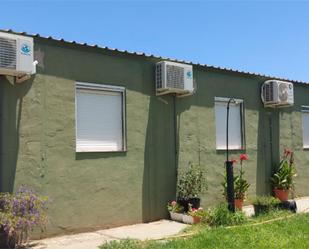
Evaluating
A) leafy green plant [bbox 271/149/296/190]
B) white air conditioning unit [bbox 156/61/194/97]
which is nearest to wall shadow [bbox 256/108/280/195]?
leafy green plant [bbox 271/149/296/190]

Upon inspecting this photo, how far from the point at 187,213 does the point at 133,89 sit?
2928 millimetres

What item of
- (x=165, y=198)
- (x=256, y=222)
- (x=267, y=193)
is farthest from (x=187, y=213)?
(x=267, y=193)

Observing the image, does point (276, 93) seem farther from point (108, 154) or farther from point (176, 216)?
point (108, 154)

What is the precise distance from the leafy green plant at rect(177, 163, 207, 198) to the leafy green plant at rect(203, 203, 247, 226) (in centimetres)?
105

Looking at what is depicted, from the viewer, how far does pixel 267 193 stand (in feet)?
40.6

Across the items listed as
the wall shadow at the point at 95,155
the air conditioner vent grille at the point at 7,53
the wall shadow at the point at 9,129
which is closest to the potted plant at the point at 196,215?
the wall shadow at the point at 95,155

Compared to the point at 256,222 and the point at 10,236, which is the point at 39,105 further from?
the point at 256,222

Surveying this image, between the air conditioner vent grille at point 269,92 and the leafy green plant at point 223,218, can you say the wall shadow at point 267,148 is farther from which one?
the leafy green plant at point 223,218

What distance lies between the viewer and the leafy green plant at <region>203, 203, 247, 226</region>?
874cm

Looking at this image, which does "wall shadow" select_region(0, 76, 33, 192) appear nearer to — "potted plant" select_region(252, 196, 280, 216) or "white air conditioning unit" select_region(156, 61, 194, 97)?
"white air conditioning unit" select_region(156, 61, 194, 97)

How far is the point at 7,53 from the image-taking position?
23.2 feet

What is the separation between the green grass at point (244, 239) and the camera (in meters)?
7.02

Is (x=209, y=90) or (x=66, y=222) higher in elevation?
(x=209, y=90)

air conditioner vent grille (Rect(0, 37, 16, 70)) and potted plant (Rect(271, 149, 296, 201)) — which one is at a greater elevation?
air conditioner vent grille (Rect(0, 37, 16, 70))
